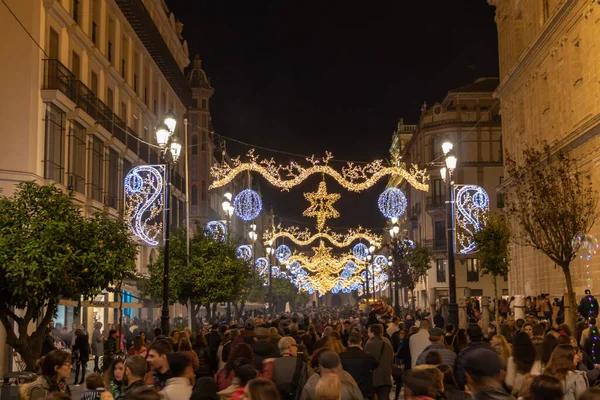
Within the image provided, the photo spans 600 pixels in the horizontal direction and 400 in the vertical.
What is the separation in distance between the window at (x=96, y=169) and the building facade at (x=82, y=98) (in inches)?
1.5

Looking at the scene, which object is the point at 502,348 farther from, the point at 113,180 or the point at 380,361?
the point at 113,180

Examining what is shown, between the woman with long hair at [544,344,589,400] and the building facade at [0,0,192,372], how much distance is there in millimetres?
20977

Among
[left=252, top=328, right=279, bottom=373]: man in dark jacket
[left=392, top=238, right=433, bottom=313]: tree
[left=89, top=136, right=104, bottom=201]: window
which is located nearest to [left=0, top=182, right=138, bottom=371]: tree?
[left=252, top=328, right=279, bottom=373]: man in dark jacket

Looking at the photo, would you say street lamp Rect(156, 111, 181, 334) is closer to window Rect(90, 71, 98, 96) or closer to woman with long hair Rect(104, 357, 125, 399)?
woman with long hair Rect(104, 357, 125, 399)

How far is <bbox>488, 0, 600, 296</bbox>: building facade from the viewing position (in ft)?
106

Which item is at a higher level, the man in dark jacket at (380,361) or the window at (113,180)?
the window at (113,180)

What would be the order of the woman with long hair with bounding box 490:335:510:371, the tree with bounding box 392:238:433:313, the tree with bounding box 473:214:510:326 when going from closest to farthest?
the woman with long hair with bounding box 490:335:510:371 < the tree with bounding box 473:214:510:326 < the tree with bounding box 392:238:433:313

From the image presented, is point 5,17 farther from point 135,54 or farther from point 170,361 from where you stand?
point 170,361

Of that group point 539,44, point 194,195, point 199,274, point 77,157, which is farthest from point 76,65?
point 194,195

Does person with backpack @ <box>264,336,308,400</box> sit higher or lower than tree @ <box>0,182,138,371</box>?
lower

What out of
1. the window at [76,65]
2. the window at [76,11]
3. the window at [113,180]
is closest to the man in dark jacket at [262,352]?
the window at [76,65]

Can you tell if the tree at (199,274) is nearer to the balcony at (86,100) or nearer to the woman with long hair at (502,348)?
the balcony at (86,100)

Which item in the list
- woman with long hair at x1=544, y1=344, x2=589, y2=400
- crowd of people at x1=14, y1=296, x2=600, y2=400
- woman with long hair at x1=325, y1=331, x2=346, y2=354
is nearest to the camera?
crowd of people at x1=14, y1=296, x2=600, y2=400

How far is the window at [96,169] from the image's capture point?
34.6 meters
